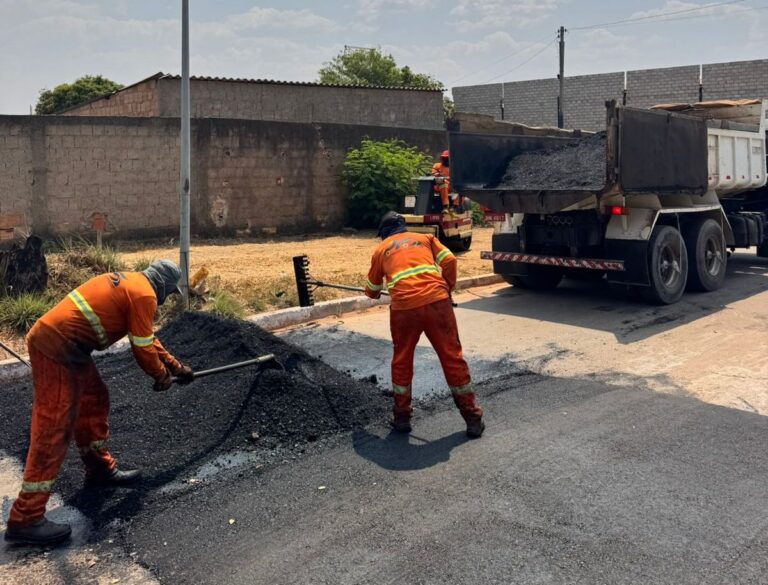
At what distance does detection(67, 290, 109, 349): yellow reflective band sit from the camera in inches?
150

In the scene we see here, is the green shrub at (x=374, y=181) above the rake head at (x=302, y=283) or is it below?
above

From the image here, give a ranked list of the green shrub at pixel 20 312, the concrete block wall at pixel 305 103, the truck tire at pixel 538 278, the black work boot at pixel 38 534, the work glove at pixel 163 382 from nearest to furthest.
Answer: the black work boot at pixel 38 534
the work glove at pixel 163 382
the green shrub at pixel 20 312
the truck tire at pixel 538 278
the concrete block wall at pixel 305 103

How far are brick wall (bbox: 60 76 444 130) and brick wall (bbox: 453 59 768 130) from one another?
7516 millimetres

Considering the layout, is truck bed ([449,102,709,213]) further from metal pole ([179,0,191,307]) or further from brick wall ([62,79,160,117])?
brick wall ([62,79,160,117])

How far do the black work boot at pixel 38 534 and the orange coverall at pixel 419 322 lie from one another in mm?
2268

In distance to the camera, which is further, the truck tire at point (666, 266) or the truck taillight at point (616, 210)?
the truck tire at point (666, 266)

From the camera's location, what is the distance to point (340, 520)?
3758 millimetres

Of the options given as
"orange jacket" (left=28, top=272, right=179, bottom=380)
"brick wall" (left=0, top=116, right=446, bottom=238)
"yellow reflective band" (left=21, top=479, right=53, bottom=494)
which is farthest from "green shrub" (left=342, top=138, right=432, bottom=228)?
"yellow reflective band" (left=21, top=479, right=53, bottom=494)

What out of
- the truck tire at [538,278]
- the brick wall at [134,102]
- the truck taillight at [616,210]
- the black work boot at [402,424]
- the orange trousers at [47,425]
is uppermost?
the brick wall at [134,102]

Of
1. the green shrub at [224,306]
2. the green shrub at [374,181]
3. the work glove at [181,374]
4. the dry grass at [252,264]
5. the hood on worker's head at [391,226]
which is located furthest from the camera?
the green shrub at [374,181]

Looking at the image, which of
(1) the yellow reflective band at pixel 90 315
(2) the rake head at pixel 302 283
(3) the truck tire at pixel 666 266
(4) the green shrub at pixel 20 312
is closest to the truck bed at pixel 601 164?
(3) the truck tire at pixel 666 266

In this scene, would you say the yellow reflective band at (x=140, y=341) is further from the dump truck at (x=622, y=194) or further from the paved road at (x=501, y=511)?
the dump truck at (x=622, y=194)

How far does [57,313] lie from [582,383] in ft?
13.8

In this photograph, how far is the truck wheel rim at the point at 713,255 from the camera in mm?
10227
